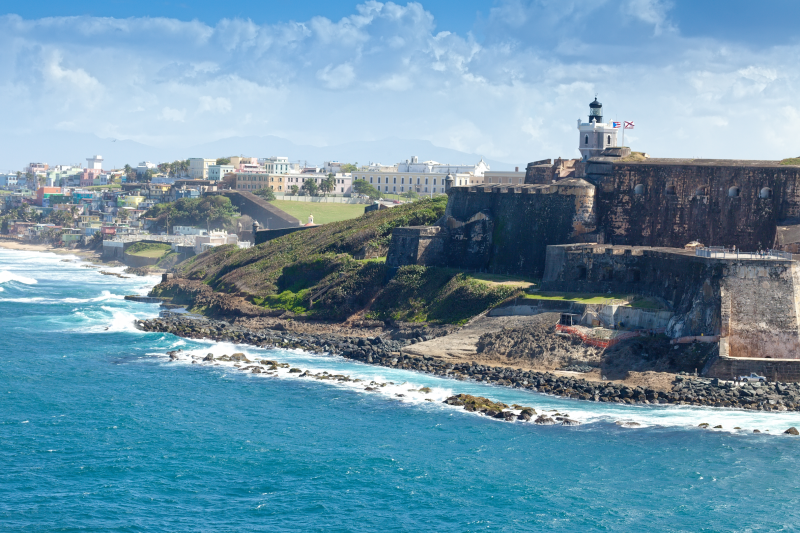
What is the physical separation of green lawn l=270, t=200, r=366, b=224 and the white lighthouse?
1464 inches

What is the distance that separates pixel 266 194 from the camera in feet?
438

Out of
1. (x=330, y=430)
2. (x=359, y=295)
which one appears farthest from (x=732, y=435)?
(x=359, y=295)

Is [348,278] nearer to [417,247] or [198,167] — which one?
[417,247]

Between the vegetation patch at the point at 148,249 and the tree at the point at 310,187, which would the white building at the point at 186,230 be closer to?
the vegetation patch at the point at 148,249

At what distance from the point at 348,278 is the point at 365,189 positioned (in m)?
73.3

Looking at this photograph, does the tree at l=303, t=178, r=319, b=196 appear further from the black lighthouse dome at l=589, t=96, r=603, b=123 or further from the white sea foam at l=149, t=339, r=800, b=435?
the white sea foam at l=149, t=339, r=800, b=435

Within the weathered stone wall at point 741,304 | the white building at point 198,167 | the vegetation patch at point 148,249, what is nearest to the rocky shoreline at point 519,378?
the weathered stone wall at point 741,304

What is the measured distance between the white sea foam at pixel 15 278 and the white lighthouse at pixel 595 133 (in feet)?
162

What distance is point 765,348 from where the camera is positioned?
41250mm

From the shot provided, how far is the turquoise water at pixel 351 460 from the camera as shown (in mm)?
27578

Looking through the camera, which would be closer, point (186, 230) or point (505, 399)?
point (505, 399)

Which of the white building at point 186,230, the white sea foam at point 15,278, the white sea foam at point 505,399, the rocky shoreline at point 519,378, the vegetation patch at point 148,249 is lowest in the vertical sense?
the white sea foam at point 505,399

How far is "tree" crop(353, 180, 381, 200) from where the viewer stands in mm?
133125

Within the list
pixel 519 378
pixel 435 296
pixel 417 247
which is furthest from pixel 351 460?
pixel 417 247
